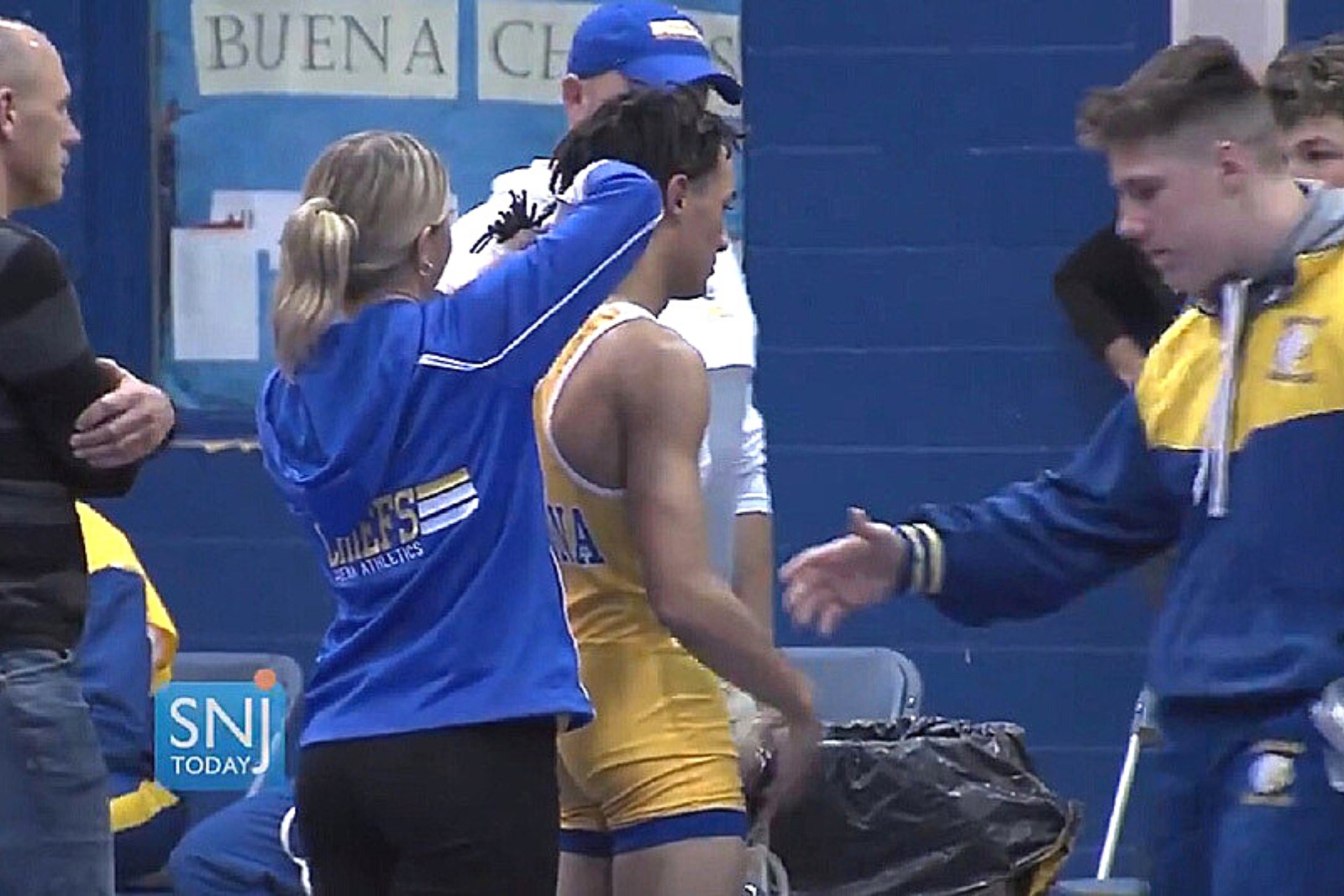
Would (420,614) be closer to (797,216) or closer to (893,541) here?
(893,541)

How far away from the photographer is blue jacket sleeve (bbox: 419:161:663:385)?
342 cm

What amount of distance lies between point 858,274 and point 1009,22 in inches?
26.5

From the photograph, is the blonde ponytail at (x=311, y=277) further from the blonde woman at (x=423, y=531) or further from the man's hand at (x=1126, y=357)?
the man's hand at (x=1126, y=357)

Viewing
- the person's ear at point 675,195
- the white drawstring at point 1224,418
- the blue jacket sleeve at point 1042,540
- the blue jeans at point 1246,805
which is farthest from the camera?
the person's ear at point 675,195

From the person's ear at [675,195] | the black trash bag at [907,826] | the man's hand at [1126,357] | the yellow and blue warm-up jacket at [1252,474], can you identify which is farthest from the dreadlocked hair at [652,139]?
the man's hand at [1126,357]

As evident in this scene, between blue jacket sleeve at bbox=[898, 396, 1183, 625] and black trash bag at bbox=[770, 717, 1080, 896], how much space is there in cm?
120

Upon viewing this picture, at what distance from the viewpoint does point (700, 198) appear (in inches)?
151

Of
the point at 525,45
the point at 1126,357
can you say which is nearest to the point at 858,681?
the point at 1126,357

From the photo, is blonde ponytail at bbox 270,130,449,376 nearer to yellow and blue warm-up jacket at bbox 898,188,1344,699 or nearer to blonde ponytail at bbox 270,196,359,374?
blonde ponytail at bbox 270,196,359,374

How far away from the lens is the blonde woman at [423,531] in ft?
10.9

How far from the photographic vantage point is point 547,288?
3.46 m

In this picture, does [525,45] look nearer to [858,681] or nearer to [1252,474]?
[858,681]

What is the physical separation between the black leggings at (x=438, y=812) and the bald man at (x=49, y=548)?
293 mm

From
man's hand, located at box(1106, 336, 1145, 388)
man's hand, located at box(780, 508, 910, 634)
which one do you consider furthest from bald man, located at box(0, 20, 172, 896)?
man's hand, located at box(1106, 336, 1145, 388)
